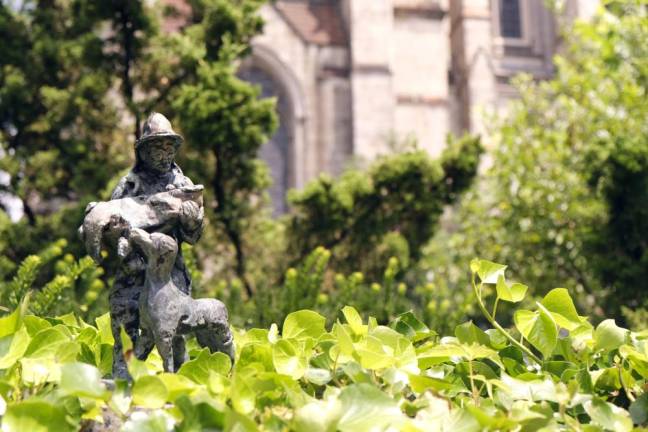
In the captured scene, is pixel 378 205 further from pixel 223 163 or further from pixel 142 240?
pixel 142 240

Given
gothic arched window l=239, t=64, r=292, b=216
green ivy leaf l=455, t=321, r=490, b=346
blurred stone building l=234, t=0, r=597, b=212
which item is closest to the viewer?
green ivy leaf l=455, t=321, r=490, b=346

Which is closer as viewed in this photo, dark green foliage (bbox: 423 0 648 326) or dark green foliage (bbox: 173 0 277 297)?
dark green foliage (bbox: 173 0 277 297)

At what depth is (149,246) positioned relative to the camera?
8.29ft

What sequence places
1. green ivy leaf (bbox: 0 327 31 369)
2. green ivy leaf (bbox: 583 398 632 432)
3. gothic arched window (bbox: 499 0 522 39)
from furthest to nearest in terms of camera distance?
gothic arched window (bbox: 499 0 522 39) → green ivy leaf (bbox: 0 327 31 369) → green ivy leaf (bbox: 583 398 632 432)

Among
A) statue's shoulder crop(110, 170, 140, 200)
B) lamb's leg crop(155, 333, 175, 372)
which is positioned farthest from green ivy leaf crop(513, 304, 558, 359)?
statue's shoulder crop(110, 170, 140, 200)

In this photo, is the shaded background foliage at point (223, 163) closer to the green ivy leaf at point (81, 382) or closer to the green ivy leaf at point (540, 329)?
the green ivy leaf at point (540, 329)

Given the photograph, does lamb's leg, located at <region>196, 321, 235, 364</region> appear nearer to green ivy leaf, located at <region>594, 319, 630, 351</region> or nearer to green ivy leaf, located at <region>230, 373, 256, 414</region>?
green ivy leaf, located at <region>230, 373, 256, 414</region>

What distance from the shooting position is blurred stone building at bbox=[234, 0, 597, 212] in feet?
60.4

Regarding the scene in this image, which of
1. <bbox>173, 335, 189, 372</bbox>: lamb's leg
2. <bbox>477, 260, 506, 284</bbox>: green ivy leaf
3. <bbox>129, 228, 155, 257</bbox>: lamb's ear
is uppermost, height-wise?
<bbox>129, 228, 155, 257</bbox>: lamb's ear

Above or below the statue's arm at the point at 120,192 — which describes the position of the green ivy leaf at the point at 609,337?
below

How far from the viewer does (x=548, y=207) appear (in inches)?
506

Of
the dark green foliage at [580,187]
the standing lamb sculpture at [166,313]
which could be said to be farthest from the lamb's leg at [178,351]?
the dark green foliage at [580,187]

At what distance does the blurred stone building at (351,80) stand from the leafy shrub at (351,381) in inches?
576

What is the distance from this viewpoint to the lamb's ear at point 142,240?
251 centimetres
